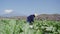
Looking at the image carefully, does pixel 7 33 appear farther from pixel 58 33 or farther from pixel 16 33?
pixel 58 33

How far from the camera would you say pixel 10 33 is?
1.07m

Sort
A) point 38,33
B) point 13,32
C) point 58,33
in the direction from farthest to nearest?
1. point 58,33
2. point 13,32
3. point 38,33

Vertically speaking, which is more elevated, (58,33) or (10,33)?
(10,33)

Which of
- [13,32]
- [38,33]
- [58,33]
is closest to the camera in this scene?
[38,33]

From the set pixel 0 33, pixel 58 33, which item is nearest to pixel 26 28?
pixel 0 33

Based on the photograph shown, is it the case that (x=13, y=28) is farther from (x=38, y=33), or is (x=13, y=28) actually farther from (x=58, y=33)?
(x=58, y=33)

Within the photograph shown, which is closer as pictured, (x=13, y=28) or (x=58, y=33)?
(x=13, y=28)

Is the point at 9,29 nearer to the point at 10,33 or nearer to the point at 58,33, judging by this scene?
the point at 10,33

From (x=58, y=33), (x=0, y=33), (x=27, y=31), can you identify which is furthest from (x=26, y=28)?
(x=58, y=33)

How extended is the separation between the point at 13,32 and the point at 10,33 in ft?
0.08

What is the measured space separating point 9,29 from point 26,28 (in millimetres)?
138

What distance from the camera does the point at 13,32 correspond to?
1.09 meters

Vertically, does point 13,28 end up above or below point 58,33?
above

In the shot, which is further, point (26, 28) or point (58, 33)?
point (58, 33)
